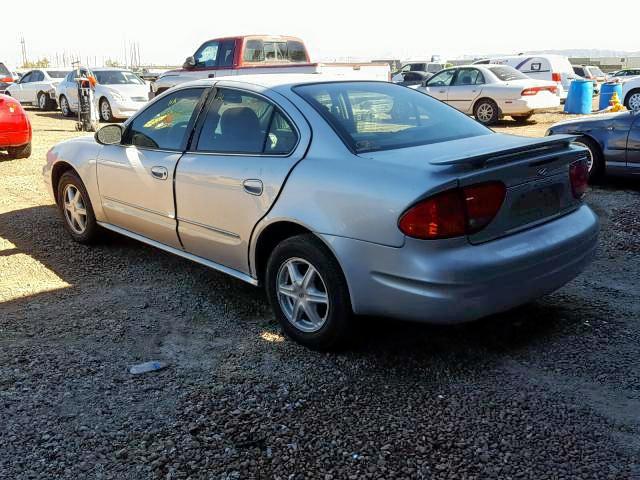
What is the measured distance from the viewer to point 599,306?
433 centimetres

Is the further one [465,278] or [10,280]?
[10,280]

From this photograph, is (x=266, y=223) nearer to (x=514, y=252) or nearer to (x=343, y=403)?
(x=343, y=403)

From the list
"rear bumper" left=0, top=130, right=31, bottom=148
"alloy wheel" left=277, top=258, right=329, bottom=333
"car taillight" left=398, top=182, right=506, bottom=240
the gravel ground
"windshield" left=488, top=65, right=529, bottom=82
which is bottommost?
the gravel ground

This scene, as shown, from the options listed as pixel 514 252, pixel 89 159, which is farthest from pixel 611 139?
pixel 89 159

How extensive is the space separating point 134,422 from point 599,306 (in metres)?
3.04

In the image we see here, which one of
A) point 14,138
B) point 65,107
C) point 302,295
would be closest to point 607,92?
point 14,138

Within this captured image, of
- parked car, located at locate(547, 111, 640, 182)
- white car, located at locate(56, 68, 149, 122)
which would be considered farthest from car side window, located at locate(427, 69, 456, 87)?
parked car, located at locate(547, 111, 640, 182)

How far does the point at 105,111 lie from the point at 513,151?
1638 centimetres

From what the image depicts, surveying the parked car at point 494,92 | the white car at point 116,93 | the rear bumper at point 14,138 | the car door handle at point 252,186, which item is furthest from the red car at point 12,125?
the parked car at point 494,92

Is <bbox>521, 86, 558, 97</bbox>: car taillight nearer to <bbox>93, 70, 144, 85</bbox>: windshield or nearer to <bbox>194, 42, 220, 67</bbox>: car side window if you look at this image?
<bbox>194, 42, 220, 67</bbox>: car side window

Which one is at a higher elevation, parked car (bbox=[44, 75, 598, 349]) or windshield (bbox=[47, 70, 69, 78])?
windshield (bbox=[47, 70, 69, 78])

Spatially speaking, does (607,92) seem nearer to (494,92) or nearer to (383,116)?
(494,92)

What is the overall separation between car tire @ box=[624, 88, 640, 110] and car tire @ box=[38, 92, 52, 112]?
18.6 metres

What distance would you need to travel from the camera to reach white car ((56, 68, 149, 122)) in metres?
17.3
